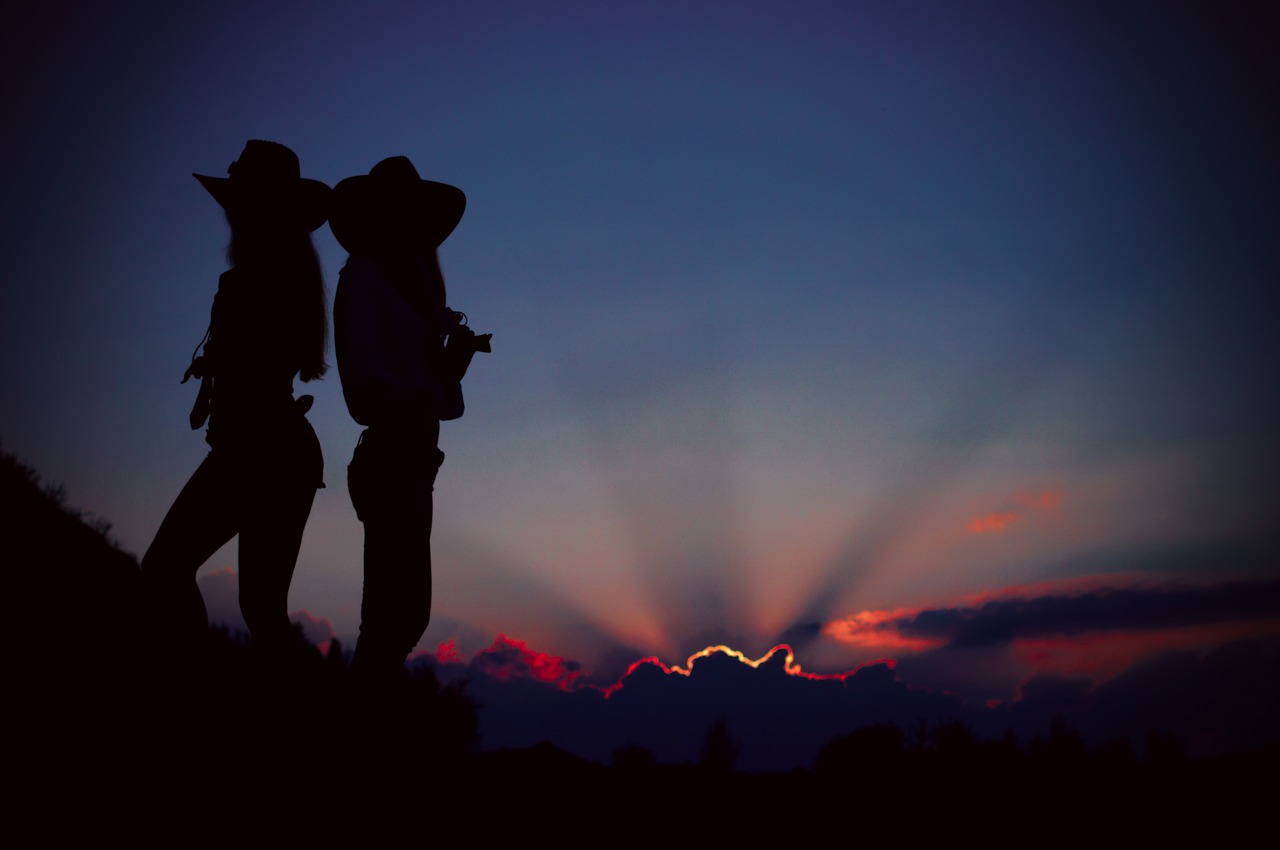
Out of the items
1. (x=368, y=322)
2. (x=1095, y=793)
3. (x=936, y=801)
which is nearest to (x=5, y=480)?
(x=368, y=322)

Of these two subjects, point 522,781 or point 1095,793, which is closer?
point 1095,793

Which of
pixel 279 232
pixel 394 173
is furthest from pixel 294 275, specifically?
pixel 394 173

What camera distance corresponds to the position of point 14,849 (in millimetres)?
2604

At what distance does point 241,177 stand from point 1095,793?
454 centimetres

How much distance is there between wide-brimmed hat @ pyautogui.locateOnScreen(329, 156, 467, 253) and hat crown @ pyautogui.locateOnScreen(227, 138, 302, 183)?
0.22 meters

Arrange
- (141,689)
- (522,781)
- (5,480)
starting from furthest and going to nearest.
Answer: (5,480) < (141,689) < (522,781)

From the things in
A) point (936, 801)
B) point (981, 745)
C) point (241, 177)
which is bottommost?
point (936, 801)

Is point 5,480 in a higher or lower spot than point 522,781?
higher

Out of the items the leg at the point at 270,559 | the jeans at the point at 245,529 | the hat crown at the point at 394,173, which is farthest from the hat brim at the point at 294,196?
the leg at the point at 270,559

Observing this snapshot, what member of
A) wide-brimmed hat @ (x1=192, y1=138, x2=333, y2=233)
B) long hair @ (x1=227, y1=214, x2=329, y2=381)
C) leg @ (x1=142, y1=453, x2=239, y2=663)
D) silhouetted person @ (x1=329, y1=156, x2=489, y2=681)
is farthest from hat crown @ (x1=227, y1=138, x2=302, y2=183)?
leg @ (x1=142, y1=453, x2=239, y2=663)

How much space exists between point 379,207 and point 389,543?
143 cm

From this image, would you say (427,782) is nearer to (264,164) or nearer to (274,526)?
(274,526)

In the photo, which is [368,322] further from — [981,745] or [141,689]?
[981,745]

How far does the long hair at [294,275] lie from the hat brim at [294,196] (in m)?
0.08
